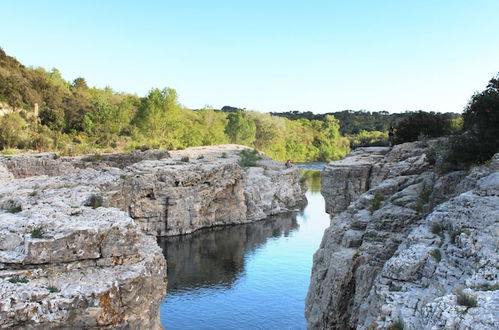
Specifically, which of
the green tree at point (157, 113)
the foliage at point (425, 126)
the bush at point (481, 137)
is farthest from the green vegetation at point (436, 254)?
the green tree at point (157, 113)

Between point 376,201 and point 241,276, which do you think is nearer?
point 376,201

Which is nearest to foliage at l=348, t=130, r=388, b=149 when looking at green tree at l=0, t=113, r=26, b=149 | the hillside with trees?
the hillside with trees

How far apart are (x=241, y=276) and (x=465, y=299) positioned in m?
24.3

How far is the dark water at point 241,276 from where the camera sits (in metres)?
25.0

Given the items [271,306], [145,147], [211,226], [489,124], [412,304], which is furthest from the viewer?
[145,147]

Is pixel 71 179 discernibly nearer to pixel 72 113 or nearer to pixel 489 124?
pixel 489 124

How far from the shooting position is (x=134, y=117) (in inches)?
3066

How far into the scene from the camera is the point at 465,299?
8797mm

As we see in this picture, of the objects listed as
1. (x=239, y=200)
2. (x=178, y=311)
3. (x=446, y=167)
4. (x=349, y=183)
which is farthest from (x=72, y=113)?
(x=446, y=167)

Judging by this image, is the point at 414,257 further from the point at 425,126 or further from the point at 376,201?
the point at 425,126

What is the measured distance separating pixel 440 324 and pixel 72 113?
207ft

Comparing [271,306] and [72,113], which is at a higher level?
[72,113]

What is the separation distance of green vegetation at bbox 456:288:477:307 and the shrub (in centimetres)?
5011

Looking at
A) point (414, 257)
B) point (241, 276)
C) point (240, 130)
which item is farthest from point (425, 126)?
point (240, 130)
